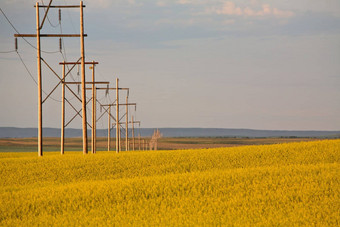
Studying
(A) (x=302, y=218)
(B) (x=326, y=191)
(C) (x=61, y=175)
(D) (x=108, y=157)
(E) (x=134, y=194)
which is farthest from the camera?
(D) (x=108, y=157)

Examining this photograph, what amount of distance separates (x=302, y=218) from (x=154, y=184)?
7114 millimetres

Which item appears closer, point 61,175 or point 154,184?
point 154,184

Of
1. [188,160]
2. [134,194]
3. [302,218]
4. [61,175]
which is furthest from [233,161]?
[302,218]

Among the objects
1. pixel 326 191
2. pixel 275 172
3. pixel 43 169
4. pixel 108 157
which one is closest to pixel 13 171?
pixel 43 169

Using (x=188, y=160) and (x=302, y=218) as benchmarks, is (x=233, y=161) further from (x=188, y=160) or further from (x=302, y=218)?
(x=302, y=218)

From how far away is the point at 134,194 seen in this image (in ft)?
60.8

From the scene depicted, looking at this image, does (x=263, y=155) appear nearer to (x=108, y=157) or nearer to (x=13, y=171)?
(x=108, y=157)

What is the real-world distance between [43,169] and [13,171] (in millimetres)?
1620

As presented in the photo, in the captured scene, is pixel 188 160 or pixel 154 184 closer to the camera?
pixel 154 184

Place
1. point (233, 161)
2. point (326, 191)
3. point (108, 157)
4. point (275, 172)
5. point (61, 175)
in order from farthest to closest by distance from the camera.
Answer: point (108, 157) < point (233, 161) < point (61, 175) < point (275, 172) < point (326, 191)

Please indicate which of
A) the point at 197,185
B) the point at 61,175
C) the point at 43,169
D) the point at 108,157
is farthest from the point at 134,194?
the point at 108,157

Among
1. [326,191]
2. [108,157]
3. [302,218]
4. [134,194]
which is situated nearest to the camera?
[302,218]

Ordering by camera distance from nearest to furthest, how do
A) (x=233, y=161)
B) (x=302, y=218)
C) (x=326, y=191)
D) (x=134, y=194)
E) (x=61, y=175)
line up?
1. (x=302, y=218)
2. (x=326, y=191)
3. (x=134, y=194)
4. (x=61, y=175)
5. (x=233, y=161)

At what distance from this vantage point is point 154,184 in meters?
19.6
